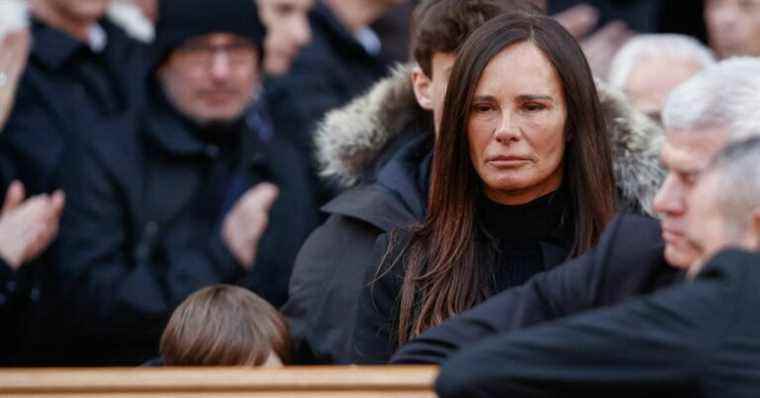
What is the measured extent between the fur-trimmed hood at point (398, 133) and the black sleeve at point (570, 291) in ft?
3.70

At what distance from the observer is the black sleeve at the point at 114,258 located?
6.07m

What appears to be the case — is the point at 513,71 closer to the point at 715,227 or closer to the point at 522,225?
the point at 522,225

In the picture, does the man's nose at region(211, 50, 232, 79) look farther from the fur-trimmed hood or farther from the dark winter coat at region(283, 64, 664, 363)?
the dark winter coat at region(283, 64, 664, 363)

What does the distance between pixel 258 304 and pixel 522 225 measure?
0.78 m

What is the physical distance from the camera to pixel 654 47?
22.9 feet

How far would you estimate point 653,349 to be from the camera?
9.88 feet

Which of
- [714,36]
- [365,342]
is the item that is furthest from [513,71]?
[714,36]

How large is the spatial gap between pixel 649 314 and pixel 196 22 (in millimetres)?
4052

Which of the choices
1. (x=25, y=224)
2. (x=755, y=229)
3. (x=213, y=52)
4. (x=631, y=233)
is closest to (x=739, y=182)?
(x=755, y=229)

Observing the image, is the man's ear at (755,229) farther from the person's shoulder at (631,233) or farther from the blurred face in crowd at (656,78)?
the blurred face in crowd at (656,78)

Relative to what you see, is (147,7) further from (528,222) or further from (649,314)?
(649,314)

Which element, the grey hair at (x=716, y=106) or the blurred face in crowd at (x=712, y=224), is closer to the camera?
the blurred face in crowd at (x=712, y=224)

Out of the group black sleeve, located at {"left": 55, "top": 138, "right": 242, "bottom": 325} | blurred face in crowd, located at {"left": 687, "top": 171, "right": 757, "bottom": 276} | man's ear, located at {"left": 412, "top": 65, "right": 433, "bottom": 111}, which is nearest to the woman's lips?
man's ear, located at {"left": 412, "top": 65, "right": 433, "bottom": 111}

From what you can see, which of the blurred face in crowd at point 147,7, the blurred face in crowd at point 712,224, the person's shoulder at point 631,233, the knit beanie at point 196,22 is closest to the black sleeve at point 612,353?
the blurred face in crowd at point 712,224
